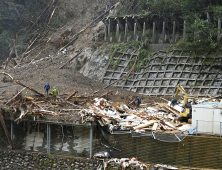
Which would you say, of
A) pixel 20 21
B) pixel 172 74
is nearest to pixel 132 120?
pixel 172 74

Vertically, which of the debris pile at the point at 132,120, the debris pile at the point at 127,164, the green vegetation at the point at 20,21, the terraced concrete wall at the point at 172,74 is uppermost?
the green vegetation at the point at 20,21

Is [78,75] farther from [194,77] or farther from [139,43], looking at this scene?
[194,77]

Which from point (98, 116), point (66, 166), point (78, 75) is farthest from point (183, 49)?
point (66, 166)

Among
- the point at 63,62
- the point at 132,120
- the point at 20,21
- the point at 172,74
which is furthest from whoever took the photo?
the point at 20,21

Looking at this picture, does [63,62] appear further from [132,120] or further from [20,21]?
[132,120]

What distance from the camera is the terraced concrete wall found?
24631 millimetres

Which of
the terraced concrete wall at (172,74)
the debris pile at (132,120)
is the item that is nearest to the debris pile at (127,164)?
the debris pile at (132,120)

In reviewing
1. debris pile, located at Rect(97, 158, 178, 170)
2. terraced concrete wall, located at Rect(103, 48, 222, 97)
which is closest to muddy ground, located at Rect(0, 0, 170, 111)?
terraced concrete wall, located at Rect(103, 48, 222, 97)

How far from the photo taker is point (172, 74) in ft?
86.6

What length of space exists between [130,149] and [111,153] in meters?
1.07

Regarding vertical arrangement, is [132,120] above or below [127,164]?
above

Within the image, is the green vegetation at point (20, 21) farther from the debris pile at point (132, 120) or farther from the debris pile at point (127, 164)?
the debris pile at point (127, 164)

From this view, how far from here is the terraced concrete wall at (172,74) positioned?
2463 cm

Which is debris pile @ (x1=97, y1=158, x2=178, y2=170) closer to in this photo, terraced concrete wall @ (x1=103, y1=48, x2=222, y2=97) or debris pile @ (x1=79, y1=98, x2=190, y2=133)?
debris pile @ (x1=79, y1=98, x2=190, y2=133)
